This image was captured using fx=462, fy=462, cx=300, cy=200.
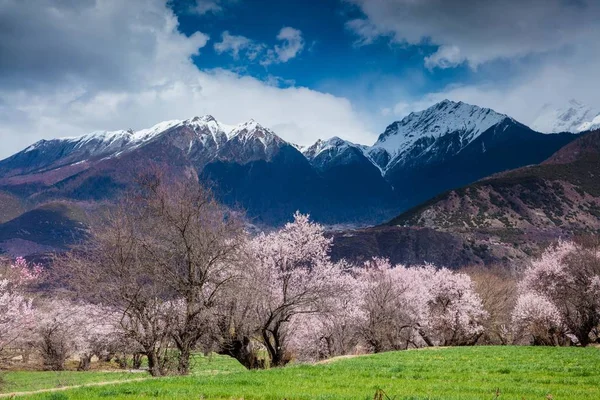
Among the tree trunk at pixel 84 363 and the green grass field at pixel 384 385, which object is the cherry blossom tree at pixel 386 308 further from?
the tree trunk at pixel 84 363

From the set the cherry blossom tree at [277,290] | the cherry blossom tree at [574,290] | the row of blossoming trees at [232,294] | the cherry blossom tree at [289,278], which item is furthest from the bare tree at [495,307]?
the cherry blossom tree at [277,290]

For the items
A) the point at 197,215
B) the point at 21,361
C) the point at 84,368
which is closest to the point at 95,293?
the point at 197,215

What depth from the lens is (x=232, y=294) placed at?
25375 millimetres

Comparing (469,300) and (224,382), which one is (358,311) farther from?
(224,382)

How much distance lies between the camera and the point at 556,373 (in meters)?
A: 17.5

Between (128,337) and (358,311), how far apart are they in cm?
2361

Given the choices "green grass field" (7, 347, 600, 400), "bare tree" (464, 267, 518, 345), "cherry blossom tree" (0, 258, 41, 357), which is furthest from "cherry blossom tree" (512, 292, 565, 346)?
"cherry blossom tree" (0, 258, 41, 357)

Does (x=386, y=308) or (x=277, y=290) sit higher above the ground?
(x=277, y=290)

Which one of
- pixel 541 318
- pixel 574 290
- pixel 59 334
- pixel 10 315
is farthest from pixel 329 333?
pixel 59 334

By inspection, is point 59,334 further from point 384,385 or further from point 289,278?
point 384,385

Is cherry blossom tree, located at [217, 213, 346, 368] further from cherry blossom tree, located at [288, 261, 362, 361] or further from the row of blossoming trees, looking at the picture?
cherry blossom tree, located at [288, 261, 362, 361]

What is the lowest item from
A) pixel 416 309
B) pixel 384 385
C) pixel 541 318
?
pixel 541 318

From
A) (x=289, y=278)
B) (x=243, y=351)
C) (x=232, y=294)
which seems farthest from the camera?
(x=289, y=278)

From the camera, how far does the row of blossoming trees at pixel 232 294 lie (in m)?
23.3
